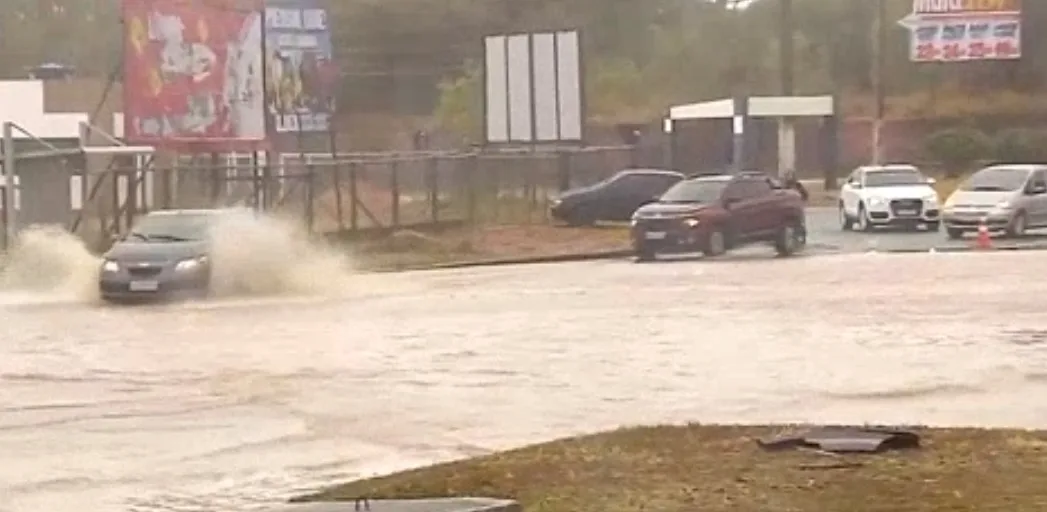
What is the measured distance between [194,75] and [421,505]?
127 ft

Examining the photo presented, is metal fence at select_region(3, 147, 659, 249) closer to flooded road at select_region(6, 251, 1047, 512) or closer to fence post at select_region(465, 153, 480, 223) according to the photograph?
fence post at select_region(465, 153, 480, 223)

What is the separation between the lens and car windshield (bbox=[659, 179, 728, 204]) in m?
39.7

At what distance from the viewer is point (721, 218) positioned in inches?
1547

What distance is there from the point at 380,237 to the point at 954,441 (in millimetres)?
33080

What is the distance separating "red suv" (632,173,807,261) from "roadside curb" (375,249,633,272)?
6.62 feet

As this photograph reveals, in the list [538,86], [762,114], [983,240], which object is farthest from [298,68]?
[983,240]

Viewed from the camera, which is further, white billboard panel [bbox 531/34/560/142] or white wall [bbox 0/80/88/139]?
white wall [bbox 0/80/88/139]

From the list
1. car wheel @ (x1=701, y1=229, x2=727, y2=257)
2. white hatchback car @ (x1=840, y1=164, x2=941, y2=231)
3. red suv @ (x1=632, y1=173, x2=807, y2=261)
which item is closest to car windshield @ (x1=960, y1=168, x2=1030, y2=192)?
white hatchback car @ (x1=840, y1=164, x2=941, y2=231)

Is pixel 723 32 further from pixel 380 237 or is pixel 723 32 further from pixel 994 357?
pixel 994 357

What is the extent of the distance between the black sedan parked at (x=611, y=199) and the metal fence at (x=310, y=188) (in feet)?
3.27

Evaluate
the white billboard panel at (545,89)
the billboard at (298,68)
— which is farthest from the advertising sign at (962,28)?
the billboard at (298,68)

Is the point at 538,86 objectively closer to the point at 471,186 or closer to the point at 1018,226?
the point at 471,186

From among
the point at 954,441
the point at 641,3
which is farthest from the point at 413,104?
A: the point at 954,441

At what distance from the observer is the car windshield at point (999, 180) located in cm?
4369
